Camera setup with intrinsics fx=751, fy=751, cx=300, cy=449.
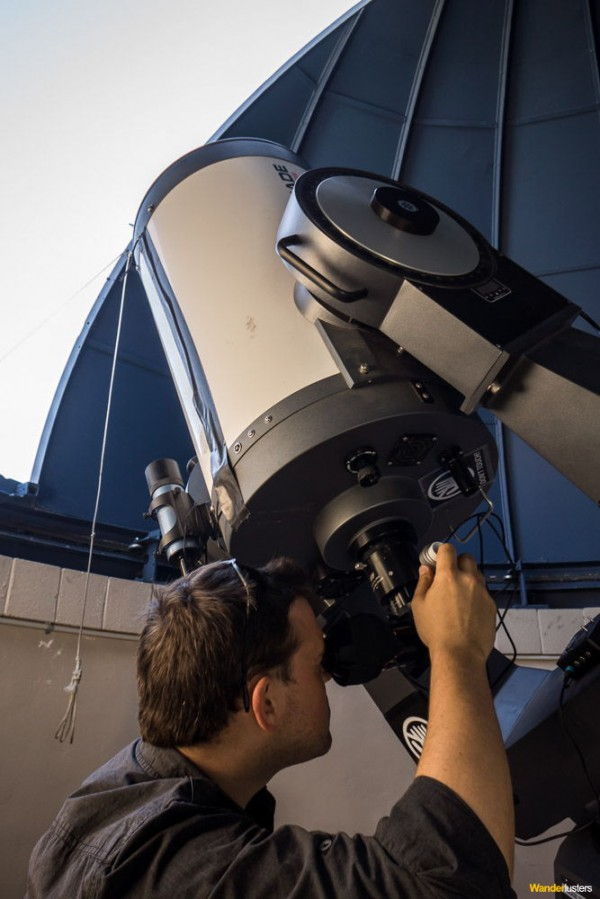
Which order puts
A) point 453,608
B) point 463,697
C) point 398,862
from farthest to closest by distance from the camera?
point 453,608 < point 463,697 < point 398,862

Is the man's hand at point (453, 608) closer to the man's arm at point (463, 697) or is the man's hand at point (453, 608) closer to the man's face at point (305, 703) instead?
the man's arm at point (463, 697)

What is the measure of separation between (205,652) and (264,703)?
5.0 inches

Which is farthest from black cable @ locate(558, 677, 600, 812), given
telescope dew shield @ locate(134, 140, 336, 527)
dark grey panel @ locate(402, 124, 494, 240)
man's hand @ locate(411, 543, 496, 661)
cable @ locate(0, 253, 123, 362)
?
dark grey panel @ locate(402, 124, 494, 240)

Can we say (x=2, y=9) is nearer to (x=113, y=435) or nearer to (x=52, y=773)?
(x=113, y=435)

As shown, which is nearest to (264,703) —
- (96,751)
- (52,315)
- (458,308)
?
(458,308)

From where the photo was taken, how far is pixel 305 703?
1235 mm

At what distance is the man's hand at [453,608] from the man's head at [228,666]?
22 centimetres

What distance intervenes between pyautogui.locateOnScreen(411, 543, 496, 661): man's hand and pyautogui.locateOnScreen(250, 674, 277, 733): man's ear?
26 cm

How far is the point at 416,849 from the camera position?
875mm

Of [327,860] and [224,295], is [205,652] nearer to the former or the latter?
[327,860]

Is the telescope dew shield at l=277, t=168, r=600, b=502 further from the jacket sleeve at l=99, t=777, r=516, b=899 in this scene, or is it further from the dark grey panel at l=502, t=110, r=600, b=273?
the dark grey panel at l=502, t=110, r=600, b=273

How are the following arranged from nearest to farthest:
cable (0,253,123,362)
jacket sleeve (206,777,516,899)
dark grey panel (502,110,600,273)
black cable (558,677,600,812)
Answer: jacket sleeve (206,777,516,899)
black cable (558,677,600,812)
cable (0,253,123,362)
dark grey panel (502,110,600,273)

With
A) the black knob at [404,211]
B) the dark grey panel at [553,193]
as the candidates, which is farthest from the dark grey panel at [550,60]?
the black knob at [404,211]

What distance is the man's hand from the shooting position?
1132 mm
